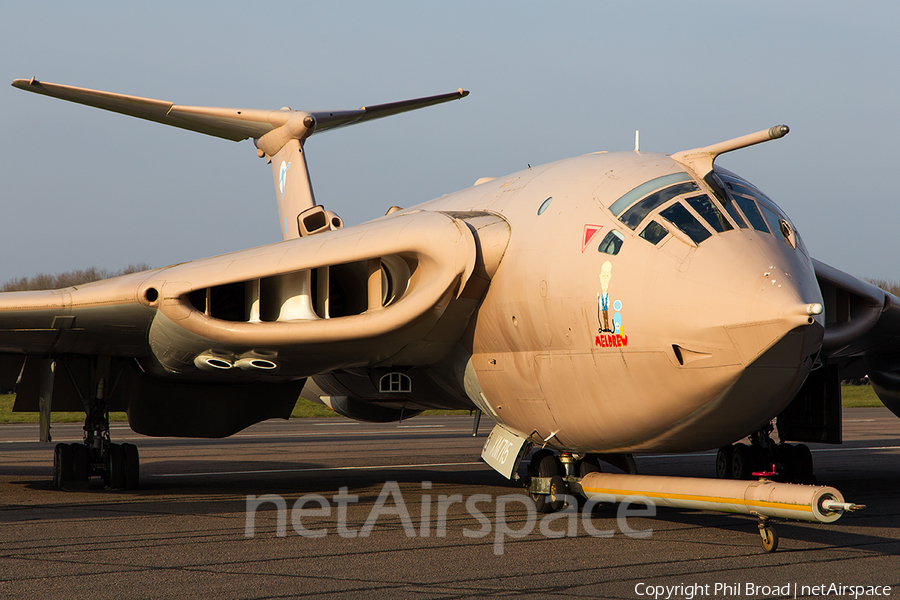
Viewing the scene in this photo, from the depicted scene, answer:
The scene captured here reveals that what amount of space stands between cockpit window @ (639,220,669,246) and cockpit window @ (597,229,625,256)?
0.22 metres

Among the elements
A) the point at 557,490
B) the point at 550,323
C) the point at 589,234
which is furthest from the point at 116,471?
the point at 589,234

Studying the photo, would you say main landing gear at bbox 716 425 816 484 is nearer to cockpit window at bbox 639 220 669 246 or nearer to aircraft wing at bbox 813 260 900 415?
aircraft wing at bbox 813 260 900 415

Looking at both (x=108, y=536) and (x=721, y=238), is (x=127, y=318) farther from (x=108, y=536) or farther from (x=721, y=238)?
(x=721, y=238)

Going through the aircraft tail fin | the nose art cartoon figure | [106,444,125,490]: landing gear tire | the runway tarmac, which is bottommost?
[106,444,125,490]: landing gear tire

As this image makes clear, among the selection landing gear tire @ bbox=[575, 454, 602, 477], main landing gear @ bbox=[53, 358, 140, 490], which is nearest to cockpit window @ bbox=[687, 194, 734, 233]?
landing gear tire @ bbox=[575, 454, 602, 477]

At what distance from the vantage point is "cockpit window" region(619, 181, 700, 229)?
8766 mm

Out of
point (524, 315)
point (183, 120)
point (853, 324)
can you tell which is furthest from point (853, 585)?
point (183, 120)

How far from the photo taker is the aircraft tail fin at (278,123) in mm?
14438

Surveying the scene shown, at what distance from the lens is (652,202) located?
8820mm

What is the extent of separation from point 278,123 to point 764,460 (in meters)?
10.2

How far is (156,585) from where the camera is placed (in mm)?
7031

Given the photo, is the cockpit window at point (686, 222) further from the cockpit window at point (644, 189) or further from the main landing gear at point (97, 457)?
the main landing gear at point (97, 457)

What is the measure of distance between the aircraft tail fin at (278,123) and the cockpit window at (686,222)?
6.78m

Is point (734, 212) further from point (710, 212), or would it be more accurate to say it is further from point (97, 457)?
point (97, 457)
